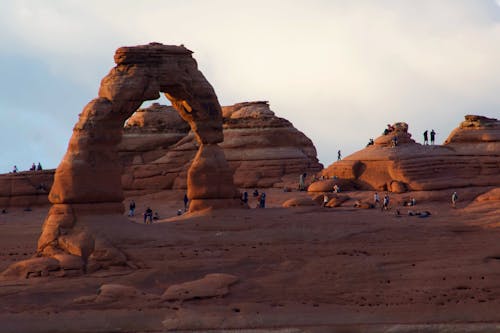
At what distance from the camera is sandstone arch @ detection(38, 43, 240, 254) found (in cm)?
3709

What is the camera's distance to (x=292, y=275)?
33.7m

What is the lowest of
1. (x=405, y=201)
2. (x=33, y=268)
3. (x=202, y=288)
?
(x=202, y=288)

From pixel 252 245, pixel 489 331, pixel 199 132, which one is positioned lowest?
pixel 489 331

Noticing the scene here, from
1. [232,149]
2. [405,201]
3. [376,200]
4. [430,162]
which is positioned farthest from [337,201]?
[232,149]

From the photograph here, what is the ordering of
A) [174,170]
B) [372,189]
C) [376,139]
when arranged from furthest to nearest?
[174,170] < [376,139] < [372,189]

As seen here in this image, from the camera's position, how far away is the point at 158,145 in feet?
Answer: 218

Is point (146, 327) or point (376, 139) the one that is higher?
point (376, 139)

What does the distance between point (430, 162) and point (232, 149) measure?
49.2 ft

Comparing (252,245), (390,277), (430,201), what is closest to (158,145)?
(430,201)

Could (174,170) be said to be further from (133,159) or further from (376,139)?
(376,139)

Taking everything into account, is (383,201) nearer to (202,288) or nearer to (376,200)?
(376,200)

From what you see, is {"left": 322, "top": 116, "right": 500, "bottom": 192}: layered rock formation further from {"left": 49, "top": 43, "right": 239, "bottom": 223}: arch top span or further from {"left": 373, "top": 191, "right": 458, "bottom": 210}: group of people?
{"left": 49, "top": 43, "right": 239, "bottom": 223}: arch top span

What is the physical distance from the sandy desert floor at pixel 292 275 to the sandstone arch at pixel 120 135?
3.78 feet

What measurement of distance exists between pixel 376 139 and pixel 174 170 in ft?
40.3
